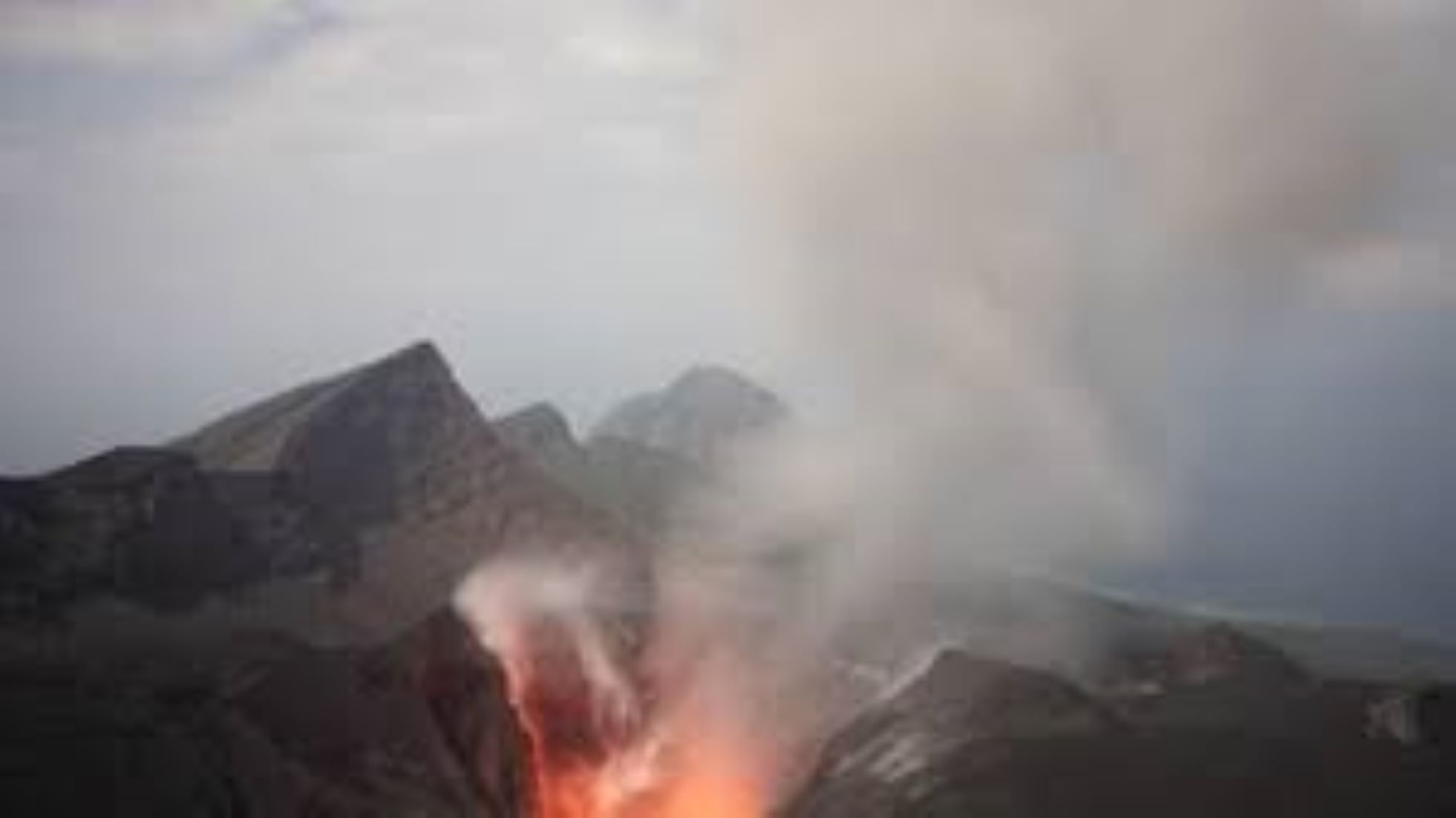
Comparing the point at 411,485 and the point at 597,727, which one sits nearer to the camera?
the point at 597,727

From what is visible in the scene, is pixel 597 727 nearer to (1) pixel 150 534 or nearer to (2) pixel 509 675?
(2) pixel 509 675

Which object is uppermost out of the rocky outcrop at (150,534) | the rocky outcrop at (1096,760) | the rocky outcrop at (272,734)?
the rocky outcrop at (150,534)

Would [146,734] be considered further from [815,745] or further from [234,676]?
[815,745]

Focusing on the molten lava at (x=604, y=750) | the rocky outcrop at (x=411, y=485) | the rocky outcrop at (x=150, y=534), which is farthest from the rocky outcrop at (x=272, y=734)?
the rocky outcrop at (x=411, y=485)

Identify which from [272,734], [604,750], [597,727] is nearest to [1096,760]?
[604,750]

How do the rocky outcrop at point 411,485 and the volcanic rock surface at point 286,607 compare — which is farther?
the rocky outcrop at point 411,485

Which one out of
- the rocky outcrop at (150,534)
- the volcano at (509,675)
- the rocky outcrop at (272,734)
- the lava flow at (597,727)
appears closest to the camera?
the rocky outcrop at (272,734)

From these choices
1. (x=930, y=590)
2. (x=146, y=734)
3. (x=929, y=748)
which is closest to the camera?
(x=146, y=734)

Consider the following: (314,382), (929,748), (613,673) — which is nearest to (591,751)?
(613,673)

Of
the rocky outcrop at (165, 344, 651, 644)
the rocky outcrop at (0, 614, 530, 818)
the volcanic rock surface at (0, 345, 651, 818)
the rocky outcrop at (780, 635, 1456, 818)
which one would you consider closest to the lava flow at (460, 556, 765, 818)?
the volcanic rock surface at (0, 345, 651, 818)

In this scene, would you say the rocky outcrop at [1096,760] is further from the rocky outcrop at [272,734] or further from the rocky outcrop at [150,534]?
the rocky outcrop at [150,534]

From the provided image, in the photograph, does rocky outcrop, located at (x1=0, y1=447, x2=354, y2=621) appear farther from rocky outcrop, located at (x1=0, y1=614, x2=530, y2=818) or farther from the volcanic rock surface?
rocky outcrop, located at (x1=0, y1=614, x2=530, y2=818)
